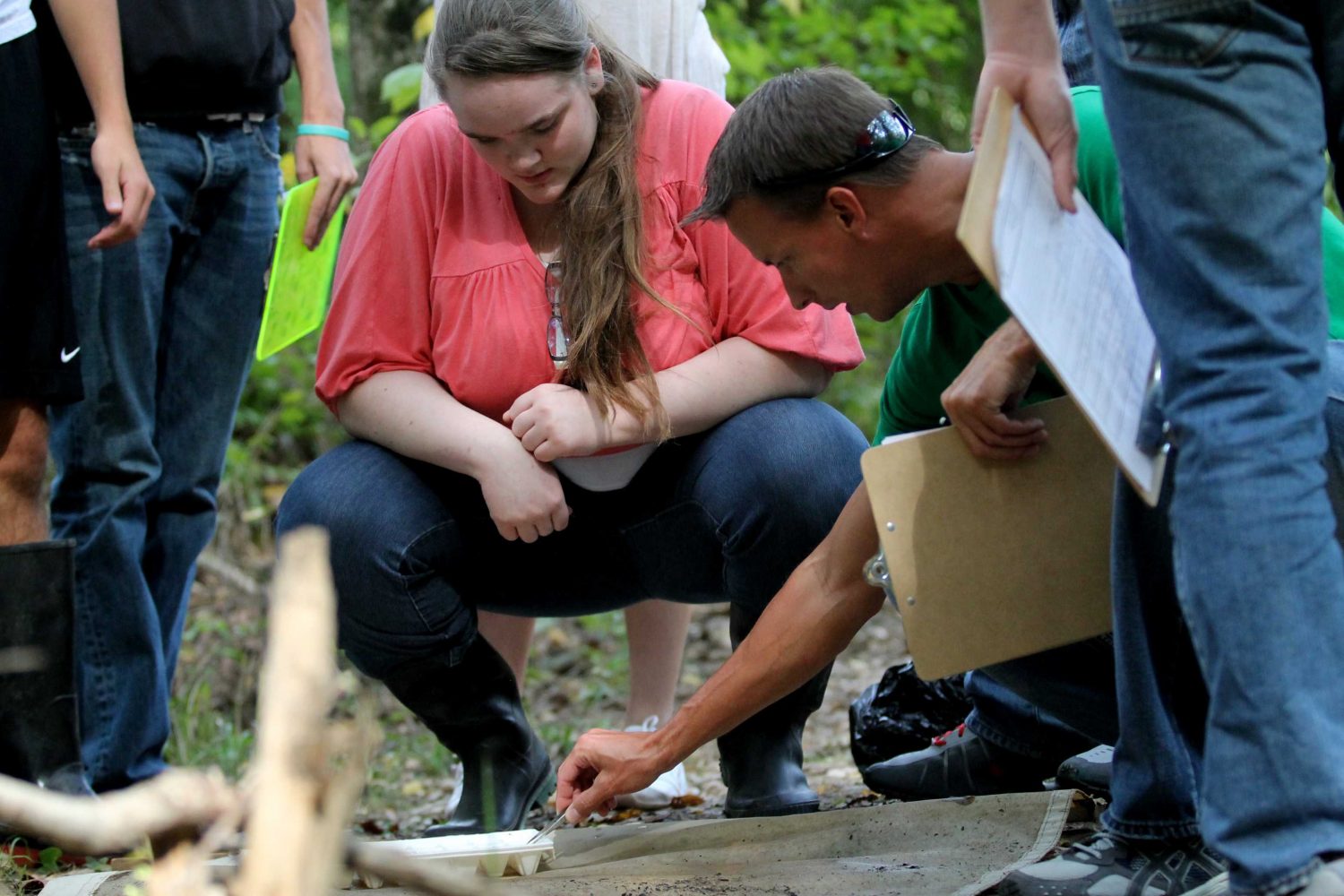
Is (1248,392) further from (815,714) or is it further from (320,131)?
(815,714)

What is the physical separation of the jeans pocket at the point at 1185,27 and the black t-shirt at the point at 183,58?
76.4 inches

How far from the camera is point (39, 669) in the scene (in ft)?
8.77

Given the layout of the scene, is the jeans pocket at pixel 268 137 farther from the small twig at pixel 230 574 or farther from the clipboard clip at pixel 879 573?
the small twig at pixel 230 574

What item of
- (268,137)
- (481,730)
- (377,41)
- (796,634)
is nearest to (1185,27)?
(796,634)

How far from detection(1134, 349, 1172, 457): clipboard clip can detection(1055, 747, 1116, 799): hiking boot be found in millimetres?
895

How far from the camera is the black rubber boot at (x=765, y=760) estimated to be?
2.64 metres

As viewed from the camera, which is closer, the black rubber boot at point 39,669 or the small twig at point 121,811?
the small twig at point 121,811

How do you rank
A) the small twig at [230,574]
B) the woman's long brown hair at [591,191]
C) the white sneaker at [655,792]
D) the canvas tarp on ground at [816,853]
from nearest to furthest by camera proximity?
1. the canvas tarp on ground at [816,853]
2. the woman's long brown hair at [591,191]
3. the white sneaker at [655,792]
4. the small twig at [230,574]

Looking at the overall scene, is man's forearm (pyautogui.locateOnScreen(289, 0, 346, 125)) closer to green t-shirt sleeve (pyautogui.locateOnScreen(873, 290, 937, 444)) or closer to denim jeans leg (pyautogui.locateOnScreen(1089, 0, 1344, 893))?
green t-shirt sleeve (pyautogui.locateOnScreen(873, 290, 937, 444))

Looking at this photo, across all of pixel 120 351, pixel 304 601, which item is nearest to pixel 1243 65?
pixel 304 601

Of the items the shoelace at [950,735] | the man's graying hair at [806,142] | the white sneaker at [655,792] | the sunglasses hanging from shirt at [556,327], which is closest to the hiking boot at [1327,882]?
the man's graying hair at [806,142]

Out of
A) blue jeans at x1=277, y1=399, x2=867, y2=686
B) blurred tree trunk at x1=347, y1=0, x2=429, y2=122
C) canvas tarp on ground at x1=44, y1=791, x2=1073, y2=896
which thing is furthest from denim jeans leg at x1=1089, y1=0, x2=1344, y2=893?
blurred tree trunk at x1=347, y1=0, x2=429, y2=122

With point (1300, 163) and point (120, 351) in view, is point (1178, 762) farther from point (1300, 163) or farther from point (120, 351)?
point (120, 351)

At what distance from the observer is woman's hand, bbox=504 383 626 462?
254cm
